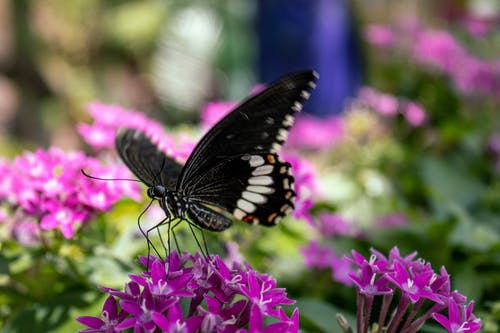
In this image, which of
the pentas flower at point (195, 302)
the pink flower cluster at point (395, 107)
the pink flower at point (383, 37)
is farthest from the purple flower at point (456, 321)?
the pink flower at point (383, 37)

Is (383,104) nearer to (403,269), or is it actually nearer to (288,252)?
(288,252)

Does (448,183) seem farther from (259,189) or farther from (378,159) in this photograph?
→ (259,189)

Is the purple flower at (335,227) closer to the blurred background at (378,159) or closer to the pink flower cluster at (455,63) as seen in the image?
the blurred background at (378,159)

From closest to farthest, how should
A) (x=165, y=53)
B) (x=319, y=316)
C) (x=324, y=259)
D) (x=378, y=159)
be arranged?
1. (x=319, y=316)
2. (x=324, y=259)
3. (x=378, y=159)
4. (x=165, y=53)

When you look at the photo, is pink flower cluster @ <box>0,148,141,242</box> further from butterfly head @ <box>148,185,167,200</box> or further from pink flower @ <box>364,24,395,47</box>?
pink flower @ <box>364,24,395,47</box>

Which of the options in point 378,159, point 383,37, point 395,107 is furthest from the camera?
point 383,37

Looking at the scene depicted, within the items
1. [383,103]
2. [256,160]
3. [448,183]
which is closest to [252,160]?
[256,160]
